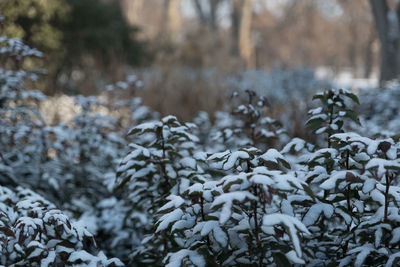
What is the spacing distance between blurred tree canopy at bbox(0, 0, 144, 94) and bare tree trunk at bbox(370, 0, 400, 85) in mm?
5324

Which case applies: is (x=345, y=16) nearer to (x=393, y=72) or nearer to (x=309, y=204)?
(x=393, y=72)

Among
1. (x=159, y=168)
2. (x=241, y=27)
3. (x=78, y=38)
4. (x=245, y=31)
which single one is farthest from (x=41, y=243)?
(x=245, y=31)

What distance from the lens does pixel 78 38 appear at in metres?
8.69

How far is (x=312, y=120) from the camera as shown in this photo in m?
1.88

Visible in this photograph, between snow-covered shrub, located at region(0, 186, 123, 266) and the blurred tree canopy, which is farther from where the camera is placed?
the blurred tree canopy

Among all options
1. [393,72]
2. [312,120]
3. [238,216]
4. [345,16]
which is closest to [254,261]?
[238,216]

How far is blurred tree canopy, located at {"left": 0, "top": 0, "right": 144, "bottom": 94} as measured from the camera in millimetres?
6863

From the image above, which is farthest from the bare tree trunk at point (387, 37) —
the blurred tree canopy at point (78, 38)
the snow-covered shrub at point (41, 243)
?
the snow-covered shrub at point (41, 243)

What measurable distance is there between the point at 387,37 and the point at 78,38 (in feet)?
22.0

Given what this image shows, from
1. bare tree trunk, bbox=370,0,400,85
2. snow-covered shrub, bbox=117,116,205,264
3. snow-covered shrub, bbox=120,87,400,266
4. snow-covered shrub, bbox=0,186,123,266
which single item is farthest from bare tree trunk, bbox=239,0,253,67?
snow-covered shrub, bbox=0,186,123,266

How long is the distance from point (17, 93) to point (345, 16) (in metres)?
31.1

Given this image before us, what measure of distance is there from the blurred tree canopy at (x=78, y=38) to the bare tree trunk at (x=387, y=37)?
17.5 ft

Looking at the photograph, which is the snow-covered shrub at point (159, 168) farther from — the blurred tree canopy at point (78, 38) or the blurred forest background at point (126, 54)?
the blurred tree canopy at point (78, 38)

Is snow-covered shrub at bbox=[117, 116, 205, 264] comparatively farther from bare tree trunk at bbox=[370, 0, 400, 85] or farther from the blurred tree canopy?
bare tree trunk at bbox=[370, 0, 400, 85]
